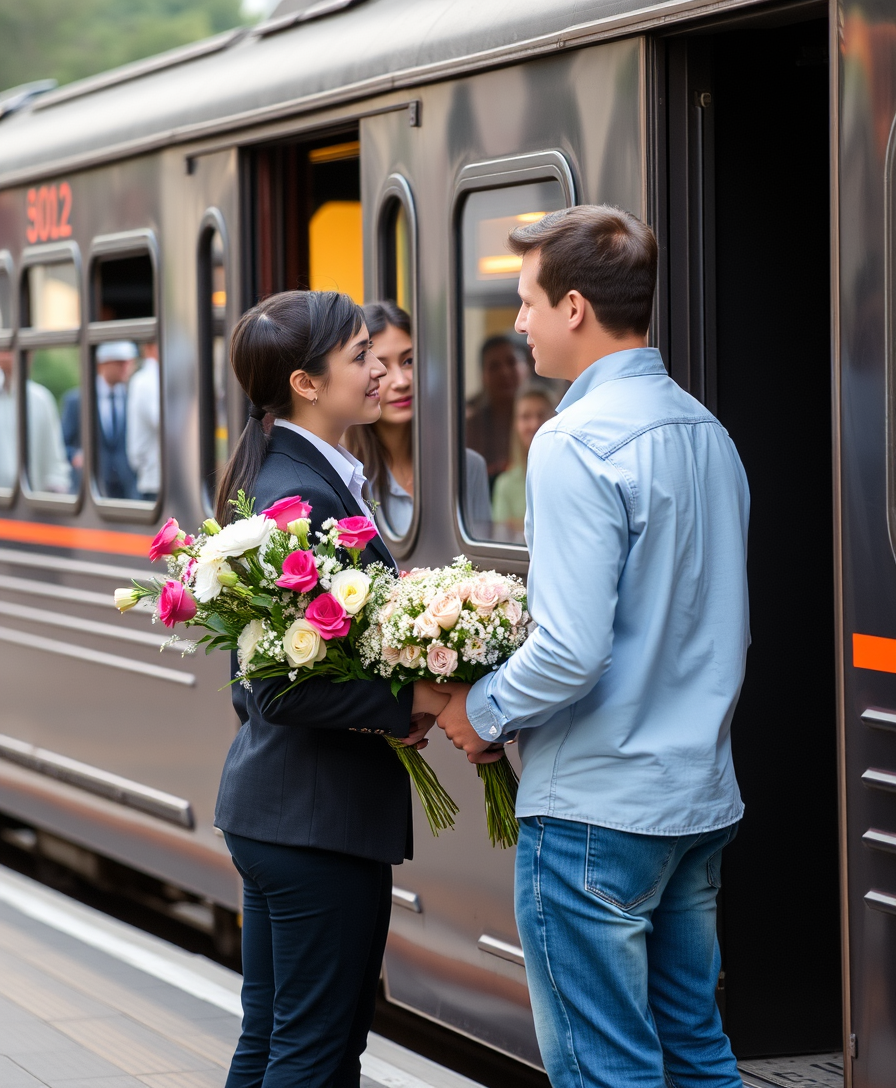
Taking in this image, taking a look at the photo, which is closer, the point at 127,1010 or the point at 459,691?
the point at 459,691

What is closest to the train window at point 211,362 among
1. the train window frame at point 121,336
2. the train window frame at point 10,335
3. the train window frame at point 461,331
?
the train window frame at point 121,336

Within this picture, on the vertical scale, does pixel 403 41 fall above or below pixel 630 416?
above

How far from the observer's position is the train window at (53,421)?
6414 millimetres

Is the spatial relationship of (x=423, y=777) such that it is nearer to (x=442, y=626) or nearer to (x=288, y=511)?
(x=442, y=626)

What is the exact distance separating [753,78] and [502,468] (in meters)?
→ 1.09

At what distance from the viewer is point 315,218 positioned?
533 cm

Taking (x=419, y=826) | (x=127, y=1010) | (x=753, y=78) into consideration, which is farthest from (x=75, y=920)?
(x=753, y=78)

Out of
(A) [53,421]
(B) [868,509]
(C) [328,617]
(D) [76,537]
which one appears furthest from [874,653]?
(A) [53,421]

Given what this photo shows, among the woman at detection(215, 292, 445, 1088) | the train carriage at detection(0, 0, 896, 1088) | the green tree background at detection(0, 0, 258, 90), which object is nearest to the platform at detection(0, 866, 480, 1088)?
the train carriage at detection(0, 0, 896, 1088)

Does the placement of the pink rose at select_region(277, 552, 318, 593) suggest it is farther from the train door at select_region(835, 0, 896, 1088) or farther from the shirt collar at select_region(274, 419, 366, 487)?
the train door at select_region(835, 0, 896, 1088)

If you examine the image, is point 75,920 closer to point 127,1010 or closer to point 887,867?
point 127,1010

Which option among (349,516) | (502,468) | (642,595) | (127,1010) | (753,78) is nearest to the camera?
(642,595)

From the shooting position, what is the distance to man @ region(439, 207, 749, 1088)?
8.09 feet

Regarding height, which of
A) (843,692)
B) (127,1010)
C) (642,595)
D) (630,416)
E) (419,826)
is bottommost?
(127,1010)
